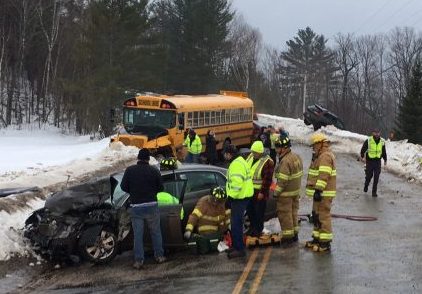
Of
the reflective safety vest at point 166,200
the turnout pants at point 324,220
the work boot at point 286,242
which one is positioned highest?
the reflective safety vest at point 166,200

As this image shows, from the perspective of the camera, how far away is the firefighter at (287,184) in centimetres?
977

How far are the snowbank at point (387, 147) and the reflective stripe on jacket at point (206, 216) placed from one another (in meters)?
11.9

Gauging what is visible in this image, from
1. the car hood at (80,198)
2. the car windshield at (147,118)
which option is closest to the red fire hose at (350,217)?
the car hood at (80,198)

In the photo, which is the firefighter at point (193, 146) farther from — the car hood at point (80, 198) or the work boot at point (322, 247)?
the work boot at point (322, 247)

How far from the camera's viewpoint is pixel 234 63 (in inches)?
3078

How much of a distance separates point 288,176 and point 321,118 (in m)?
29.8

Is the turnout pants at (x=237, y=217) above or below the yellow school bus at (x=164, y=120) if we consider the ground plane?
below

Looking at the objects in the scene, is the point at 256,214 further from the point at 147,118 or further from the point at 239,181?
the point at 147,118

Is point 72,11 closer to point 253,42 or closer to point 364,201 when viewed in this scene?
point 253,42

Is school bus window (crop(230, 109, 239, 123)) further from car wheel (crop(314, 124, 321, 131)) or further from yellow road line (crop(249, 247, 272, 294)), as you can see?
yellow road line (crop(249, 247, 272, 294))

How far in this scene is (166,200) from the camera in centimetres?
972

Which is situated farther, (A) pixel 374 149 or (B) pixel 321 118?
(B) pixel 321 118

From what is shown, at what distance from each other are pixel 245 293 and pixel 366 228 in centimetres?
499

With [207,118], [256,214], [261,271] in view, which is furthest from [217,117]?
[261,271]
